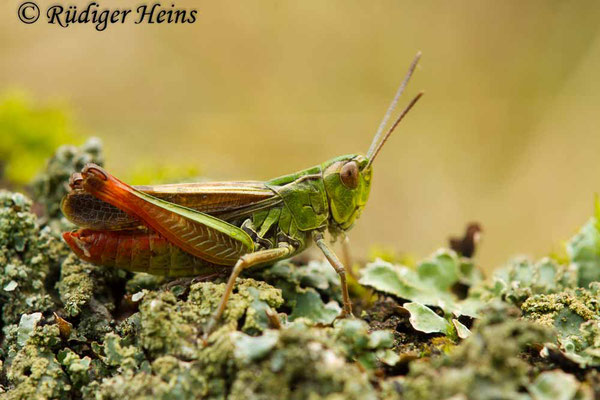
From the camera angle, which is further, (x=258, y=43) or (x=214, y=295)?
(x=258, y=43)

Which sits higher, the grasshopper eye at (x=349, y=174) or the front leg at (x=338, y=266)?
the grasshopper eye at (x=349, y=174)

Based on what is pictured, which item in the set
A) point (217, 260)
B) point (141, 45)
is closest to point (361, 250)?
point (217, 260)

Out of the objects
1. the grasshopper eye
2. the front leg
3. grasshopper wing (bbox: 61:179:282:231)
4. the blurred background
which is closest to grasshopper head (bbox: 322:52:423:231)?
the grasshopper eye

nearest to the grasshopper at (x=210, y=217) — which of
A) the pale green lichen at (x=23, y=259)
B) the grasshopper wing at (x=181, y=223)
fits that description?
the grasshopper wing at (x=181, y=223)

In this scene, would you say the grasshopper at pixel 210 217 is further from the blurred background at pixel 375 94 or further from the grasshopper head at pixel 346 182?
the blurred background at pixel 375 94

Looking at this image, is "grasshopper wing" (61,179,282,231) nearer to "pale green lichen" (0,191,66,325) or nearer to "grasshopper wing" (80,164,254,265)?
"grasshopper wing" (80,164,254,265)

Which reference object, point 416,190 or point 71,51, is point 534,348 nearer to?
point 416,190

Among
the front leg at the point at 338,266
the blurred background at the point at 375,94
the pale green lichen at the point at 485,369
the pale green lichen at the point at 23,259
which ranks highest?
the blurred background at the point at 375,94

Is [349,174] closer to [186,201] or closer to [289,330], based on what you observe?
[186,201]
